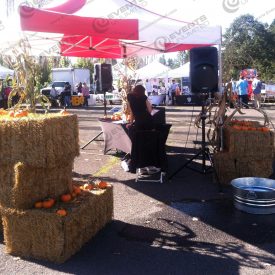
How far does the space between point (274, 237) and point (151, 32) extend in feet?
13.8

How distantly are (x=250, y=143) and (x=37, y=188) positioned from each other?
141 inches

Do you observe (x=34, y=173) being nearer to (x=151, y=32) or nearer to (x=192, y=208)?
(x=192, y=208)

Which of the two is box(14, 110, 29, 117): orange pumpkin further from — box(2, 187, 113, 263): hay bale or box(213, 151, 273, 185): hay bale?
box(213, 151, 273, 185): hay bale

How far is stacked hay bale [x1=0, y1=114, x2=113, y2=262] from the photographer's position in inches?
144

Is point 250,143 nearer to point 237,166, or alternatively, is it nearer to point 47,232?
point 237,166

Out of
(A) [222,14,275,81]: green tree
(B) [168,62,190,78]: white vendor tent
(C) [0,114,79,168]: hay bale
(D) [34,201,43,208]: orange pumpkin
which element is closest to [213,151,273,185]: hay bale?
(C) [0,114,79,168]: hay bale

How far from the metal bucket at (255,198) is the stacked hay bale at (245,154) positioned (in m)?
1.01

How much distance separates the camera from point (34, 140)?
12.0 feet

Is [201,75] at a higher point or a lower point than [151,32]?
lower

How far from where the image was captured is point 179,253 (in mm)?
3852

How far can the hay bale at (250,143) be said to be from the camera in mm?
6031

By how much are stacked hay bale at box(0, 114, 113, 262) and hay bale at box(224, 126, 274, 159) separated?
9.88ft

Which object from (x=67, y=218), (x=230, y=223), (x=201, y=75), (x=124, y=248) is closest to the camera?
(x=67, y=218)

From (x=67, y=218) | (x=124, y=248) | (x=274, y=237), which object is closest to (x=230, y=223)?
(x=274, y=237)
